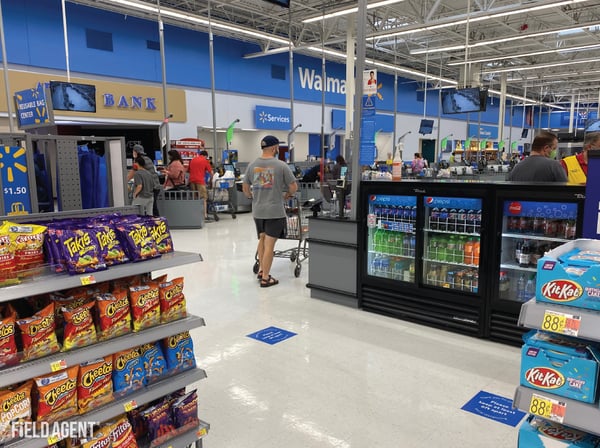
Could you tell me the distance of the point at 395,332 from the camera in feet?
13.6

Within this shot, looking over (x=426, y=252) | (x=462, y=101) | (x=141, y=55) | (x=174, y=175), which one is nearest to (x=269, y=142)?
A: (x=426, y=252)

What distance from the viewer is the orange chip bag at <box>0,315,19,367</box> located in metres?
1.70

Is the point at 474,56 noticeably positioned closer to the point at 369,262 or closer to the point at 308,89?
the point at 308,89

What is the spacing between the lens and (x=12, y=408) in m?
1.70

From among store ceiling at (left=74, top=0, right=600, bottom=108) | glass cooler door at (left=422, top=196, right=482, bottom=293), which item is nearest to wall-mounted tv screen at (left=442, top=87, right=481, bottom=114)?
store ceiling at (left=74, top=0, right=600, bottom=108)

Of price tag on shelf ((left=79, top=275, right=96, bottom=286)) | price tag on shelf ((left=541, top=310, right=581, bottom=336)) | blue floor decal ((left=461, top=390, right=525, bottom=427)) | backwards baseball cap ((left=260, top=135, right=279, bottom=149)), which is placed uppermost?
backwards baseball cap ((left=260, top=135, right=279, bottom=149))

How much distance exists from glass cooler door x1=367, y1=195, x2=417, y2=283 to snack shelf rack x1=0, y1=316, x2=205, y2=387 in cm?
268

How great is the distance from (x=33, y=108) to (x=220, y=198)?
22.4 feet

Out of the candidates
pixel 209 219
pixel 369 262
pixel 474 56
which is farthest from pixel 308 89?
pixel 369 262

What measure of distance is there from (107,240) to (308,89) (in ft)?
60.9

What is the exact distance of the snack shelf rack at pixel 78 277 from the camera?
167 cm

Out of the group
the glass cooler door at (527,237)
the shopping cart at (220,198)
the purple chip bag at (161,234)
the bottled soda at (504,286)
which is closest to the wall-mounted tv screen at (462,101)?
the shopping cart at (220,198)

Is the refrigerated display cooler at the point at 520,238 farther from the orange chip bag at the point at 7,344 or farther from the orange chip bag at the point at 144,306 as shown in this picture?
the orange chip bag at the point at 7,344

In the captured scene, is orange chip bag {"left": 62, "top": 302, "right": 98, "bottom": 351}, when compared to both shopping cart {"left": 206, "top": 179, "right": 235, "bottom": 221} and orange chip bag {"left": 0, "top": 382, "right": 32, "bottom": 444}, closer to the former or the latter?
orange chip bag {"left": 0, "top": 382, "right": 32, "bottom": 444}
